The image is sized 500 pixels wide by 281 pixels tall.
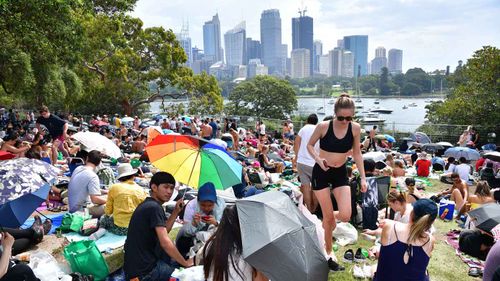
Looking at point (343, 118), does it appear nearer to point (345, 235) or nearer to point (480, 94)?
point (345, 235)

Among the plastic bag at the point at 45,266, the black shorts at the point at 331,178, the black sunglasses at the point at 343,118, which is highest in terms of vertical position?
the black sunglasses at the point at 343,118

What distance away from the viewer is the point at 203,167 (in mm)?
4258

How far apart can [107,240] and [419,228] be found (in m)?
3.40

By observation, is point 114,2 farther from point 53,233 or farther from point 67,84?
point 53,233

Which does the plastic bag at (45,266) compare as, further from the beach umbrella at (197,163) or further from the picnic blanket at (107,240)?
the beach umbrella at (197,163)

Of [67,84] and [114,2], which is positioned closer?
[67,84]

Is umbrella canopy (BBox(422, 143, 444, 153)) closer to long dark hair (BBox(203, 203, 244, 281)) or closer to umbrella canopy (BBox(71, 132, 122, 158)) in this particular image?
umbrella canopy (BBox(71, 132, 122, 158))

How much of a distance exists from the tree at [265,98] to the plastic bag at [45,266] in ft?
128

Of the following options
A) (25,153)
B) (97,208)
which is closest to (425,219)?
(97,208)

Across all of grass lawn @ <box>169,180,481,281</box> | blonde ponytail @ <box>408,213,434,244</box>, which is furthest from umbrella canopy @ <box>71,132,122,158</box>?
blonde ponytail @ <box>408,213,434,244</box>

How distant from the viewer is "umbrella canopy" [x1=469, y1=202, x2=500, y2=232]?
4086 mm

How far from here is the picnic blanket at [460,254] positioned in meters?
4.60

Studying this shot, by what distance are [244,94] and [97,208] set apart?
3915 cm

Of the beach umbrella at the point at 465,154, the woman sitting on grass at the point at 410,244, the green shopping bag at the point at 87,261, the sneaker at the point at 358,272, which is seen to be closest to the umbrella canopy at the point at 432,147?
the beach umbrella at the point at 465,154
